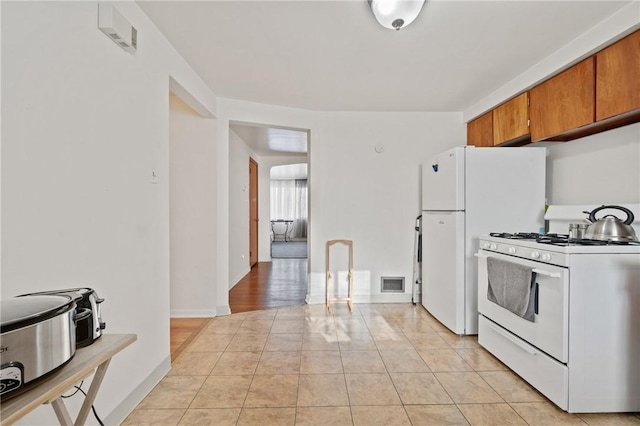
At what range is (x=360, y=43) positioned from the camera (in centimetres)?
237

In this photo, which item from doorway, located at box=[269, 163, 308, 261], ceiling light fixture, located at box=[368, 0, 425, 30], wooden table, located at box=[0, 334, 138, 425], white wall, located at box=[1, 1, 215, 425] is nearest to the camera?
wooden table, located at box=[0, 334, 138, 425]

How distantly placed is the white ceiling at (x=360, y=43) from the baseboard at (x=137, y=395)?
7.44 feet

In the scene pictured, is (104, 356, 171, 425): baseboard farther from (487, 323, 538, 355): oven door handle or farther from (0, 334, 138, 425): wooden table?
(487, 323, 538, 355): oven door handle

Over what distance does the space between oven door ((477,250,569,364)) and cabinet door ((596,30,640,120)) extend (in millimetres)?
1091

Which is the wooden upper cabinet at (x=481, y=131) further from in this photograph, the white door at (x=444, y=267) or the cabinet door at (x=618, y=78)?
the cabinet door at (x=618, y=78)

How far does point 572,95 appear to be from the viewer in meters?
2.41

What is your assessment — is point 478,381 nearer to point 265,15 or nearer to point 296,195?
point 265,15

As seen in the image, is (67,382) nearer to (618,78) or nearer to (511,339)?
(511,339)

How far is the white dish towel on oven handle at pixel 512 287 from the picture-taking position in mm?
2092

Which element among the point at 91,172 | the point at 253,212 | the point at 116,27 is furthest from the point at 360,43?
the point at 253,212

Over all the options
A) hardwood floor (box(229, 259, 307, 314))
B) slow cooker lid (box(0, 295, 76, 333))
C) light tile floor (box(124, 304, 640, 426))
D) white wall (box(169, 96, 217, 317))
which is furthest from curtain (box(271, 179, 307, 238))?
slow cooker lid (box(0, 295, 76, 333))

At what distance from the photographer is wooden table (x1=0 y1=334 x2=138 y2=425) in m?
Result: 0.72

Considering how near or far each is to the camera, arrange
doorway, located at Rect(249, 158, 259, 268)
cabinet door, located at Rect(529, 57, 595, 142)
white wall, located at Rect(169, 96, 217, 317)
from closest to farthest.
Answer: cabinet door, located at Rect(529, 57, 595, 142) → white wall, located at Rect(169, 96, 217, 317) → doorway, located at Rect(249, 158, 259, 268)

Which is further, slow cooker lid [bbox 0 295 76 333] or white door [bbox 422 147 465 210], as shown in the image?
white door [bbox 422 147 465 210]
